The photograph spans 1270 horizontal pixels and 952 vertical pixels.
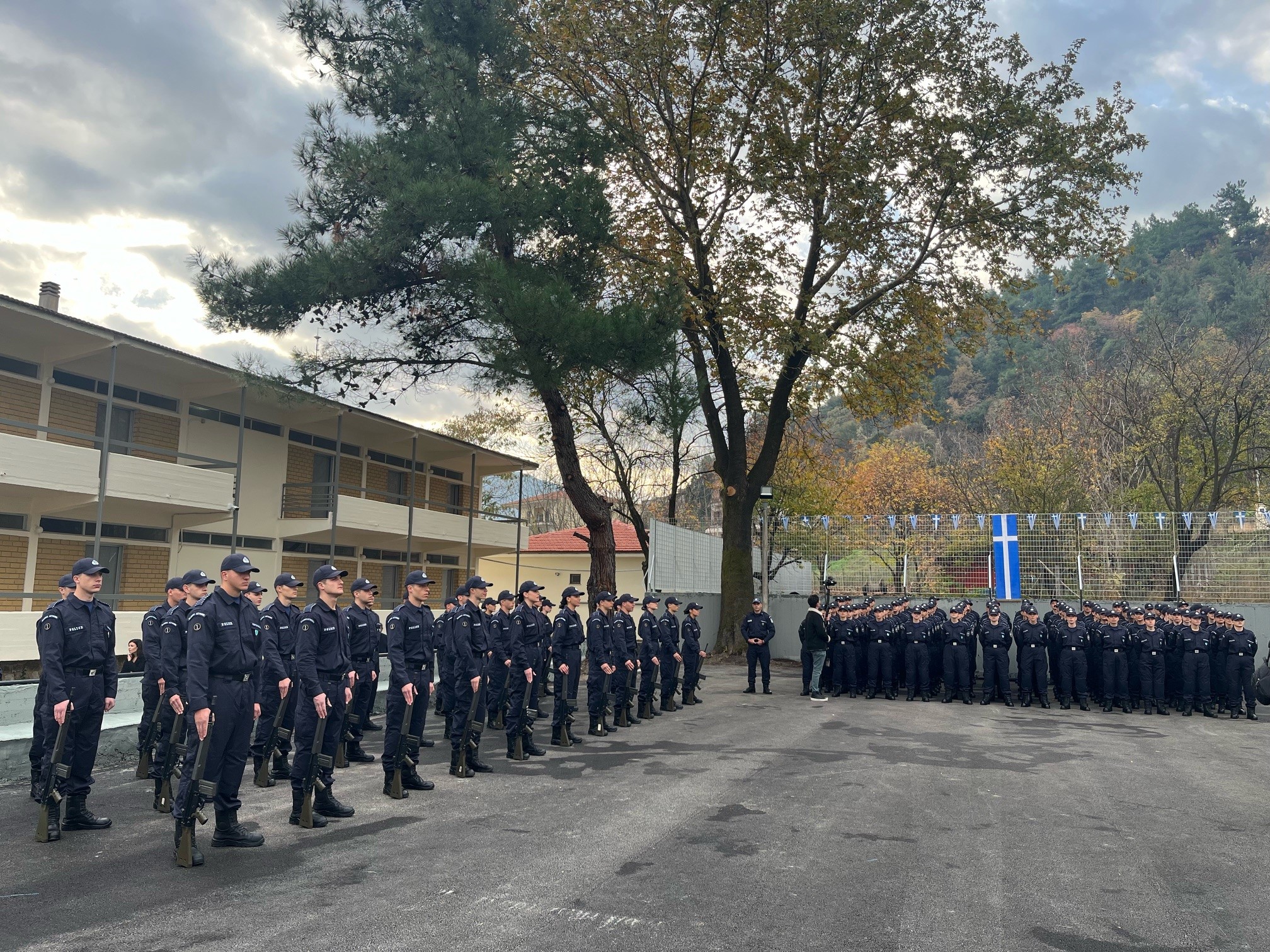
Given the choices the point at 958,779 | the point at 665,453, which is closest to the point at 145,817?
the point at 958,779

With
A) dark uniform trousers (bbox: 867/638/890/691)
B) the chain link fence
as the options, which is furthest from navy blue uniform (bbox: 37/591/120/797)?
the chain link fence

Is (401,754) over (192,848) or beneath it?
over

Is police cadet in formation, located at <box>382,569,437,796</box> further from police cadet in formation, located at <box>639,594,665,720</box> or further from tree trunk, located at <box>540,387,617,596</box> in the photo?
tree trunk, located at <box>540,387,617,596</box>

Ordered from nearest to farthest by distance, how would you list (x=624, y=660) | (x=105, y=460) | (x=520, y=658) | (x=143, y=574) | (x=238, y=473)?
1. (x=520, y=658)
2. (x=624, y=660)
3. (x=105, y=460)
4. (x=238, y=473)
5. (x=143, y=574)

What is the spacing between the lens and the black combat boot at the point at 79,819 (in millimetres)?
6844

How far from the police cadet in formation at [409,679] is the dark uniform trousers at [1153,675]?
13205 millimetres

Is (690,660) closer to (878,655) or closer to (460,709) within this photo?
(878,655)

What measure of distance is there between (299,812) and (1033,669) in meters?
14.0

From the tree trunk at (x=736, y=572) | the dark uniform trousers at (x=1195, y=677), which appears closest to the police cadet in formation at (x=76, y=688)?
the dark uniform trousers at (x=1195, y=677)

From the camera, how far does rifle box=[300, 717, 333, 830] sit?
22.9ft

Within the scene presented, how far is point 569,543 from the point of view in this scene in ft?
137

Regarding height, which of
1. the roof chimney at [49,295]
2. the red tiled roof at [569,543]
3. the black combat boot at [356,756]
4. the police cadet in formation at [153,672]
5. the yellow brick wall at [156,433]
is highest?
the roof chimney at [49,295]

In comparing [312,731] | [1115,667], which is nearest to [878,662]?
[1115,667]

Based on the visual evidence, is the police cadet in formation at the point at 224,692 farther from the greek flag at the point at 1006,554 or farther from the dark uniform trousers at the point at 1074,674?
the greek flag at the point at 1006,554
